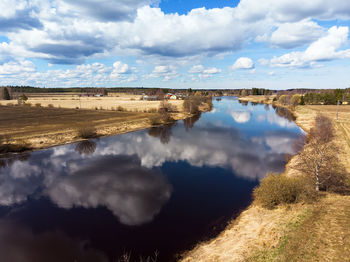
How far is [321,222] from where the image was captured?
1267cm

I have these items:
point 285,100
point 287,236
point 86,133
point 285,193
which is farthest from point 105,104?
point 287,236

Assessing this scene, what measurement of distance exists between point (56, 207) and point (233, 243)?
1557cm

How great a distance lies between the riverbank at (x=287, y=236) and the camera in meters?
10.5

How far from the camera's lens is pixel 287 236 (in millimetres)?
11875

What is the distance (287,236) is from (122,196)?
46.7 feet

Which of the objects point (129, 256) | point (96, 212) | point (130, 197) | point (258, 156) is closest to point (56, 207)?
point (96, 212)

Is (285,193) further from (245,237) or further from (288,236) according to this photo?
(245,237)

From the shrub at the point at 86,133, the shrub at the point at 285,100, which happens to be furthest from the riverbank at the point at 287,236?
the shrub at the point at 285,100

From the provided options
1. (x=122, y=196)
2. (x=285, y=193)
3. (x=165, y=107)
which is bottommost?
(x=122, y=196)

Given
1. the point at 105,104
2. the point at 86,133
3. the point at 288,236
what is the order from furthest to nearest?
the point at 105,104 → the point at 86,133 → the point at 288,236

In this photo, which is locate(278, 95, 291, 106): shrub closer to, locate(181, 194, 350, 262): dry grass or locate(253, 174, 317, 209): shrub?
locate(253, 174, 317, 209): shrub

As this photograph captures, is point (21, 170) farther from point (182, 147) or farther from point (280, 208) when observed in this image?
point (280, 208)

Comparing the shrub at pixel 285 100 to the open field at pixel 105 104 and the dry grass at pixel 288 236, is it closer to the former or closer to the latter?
the open field at pixel 105 104

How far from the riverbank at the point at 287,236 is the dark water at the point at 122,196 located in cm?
149
